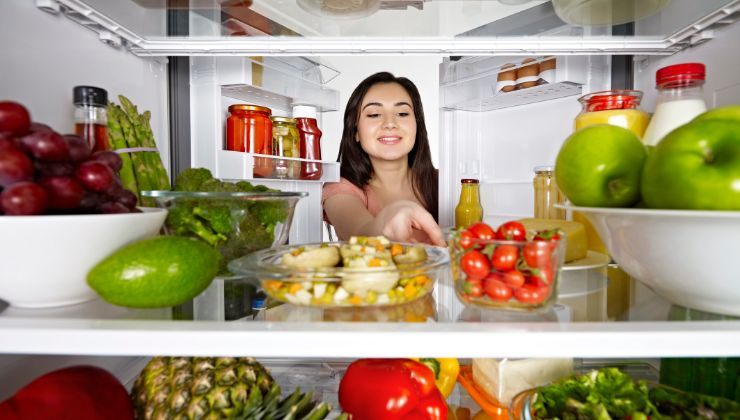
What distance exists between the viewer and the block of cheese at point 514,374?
0.59 meters

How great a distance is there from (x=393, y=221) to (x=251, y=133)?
1.93 ft

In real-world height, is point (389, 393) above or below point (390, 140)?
below

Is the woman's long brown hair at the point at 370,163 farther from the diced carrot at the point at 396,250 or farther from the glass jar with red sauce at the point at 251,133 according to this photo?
the diced carrot at the point at 396,250

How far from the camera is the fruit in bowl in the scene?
1.84 feet

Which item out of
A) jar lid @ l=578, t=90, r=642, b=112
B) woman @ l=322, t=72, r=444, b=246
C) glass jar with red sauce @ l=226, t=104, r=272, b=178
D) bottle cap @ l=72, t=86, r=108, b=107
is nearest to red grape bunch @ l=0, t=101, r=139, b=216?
bottle cap @ l=72, t=86, r=108, b=107

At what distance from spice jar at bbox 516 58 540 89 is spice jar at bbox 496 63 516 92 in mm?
33

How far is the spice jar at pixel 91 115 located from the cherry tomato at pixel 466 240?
48 cm

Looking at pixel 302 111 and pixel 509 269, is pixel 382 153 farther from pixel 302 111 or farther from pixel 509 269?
pixel 509 269

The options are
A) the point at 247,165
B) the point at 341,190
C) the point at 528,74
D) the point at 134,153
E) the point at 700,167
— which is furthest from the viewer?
the point at 341,190

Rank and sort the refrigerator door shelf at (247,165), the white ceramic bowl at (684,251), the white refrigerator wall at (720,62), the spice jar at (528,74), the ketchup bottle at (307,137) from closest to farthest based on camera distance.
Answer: the white ceramic bowl at (684,251)
the white refrigerator wall at (720,62)
the refrigerator door shelf at (247,165)
the spice jar at (528,74)
the ketchup bottle at (307,137)

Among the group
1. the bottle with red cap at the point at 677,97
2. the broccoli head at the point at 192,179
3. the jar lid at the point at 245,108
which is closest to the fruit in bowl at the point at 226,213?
the broccoli head at the point at 192,179

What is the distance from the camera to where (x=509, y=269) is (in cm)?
43

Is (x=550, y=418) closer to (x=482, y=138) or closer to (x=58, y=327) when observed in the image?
(x=58, y=327)

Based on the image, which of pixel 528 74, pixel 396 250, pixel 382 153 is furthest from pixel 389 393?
pixel 382 153
